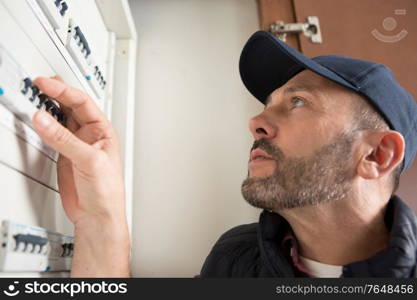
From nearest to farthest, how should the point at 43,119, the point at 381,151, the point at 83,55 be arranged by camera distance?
the point at 43,119 → the point at 381,151 → the point at 83,55

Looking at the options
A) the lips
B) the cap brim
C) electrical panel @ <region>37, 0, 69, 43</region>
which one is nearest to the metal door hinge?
the cap brim

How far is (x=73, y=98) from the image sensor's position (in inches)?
28.0

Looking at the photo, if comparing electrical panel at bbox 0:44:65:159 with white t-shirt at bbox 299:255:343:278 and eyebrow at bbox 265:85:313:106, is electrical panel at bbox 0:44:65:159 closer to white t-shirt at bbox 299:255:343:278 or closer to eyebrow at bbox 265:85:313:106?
eyebrow at bbox 265:85:313:106

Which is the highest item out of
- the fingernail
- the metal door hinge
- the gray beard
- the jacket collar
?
the metal door hinge

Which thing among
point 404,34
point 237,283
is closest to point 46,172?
point 237,283

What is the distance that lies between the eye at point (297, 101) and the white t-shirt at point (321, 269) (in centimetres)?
42

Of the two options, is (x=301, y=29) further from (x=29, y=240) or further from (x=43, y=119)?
(x=29, y=240)

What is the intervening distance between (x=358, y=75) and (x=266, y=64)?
0.27 metres

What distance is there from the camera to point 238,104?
1.47 m

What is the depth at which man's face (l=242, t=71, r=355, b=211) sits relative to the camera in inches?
31.0

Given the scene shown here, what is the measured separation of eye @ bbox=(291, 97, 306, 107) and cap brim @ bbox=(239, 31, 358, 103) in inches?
3.5

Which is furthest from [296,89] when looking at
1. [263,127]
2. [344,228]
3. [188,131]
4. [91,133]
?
[188,131]

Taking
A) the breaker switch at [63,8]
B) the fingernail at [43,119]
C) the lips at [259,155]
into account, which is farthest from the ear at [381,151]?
the breaker switch at [63,8]

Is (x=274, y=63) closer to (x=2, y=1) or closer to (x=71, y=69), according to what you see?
(x=71, y=69)
